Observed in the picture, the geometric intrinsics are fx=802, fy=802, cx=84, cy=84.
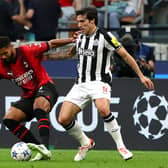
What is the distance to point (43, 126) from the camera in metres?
11.2

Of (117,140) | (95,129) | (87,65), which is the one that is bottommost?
(95,129)

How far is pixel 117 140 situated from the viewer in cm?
1131

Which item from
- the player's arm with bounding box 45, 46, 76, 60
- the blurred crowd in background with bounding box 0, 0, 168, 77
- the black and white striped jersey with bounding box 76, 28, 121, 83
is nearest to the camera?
the black and white striped jersey with bounding box 76, 28, 121, 83

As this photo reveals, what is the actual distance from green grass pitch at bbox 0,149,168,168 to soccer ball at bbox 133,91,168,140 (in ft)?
4.79

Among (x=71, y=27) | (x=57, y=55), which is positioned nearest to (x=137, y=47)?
(x=71, y=27)

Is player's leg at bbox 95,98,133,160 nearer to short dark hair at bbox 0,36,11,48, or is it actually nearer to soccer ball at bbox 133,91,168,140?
short dark hair at bbox 0,36,11,48

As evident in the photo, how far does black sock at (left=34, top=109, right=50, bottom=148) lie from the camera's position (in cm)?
1118

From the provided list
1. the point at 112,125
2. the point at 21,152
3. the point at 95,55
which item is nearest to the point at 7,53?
the point at 95,55

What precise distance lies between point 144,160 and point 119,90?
357 cm

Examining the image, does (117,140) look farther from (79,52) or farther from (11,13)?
(11,13)

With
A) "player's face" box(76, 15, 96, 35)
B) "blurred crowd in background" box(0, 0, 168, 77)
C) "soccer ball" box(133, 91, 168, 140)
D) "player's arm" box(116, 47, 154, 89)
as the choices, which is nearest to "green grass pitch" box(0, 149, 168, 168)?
"player's arm" box(116, 47, 154, 89)

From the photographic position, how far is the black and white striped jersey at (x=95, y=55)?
11.6 metres

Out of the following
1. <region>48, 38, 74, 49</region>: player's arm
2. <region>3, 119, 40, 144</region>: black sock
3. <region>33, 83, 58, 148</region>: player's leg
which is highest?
<region>48, 38, 74, 49</region>: player's arm

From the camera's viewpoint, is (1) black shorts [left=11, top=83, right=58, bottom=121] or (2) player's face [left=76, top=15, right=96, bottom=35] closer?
(2) player's face [left=76, top=15, right=96, bottom=35]
